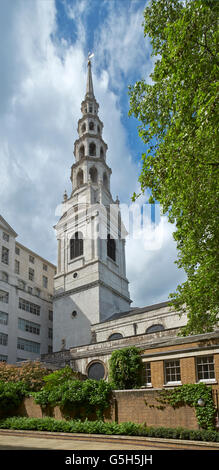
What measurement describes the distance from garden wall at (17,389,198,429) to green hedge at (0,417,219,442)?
2.62ft

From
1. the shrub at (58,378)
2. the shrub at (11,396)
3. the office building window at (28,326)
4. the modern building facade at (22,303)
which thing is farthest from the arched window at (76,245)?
the shrub at (11,396)

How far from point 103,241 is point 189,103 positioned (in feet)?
123

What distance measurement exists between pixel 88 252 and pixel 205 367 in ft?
113

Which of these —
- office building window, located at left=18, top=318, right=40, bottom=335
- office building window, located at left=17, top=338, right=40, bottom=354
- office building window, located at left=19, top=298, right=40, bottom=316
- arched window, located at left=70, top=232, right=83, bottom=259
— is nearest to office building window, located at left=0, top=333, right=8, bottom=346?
office building window, located at left=17, top=338, right=40, bottom=354

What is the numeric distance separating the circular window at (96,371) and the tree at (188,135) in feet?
44.8

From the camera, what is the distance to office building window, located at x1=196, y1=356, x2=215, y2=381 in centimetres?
1827

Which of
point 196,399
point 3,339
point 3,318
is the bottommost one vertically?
point 196,399

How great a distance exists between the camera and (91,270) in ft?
165

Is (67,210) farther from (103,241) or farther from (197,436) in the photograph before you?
(197,436)

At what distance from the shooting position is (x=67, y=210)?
58250 millimetres

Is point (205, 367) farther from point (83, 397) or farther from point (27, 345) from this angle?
point (27, 345)

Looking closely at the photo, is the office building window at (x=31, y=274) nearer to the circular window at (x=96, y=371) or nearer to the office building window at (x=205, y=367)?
the circular window at (x=96, y=371)

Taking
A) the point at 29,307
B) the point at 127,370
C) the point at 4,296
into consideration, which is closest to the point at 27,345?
the point at 29,307

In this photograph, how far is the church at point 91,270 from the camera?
42.9m
